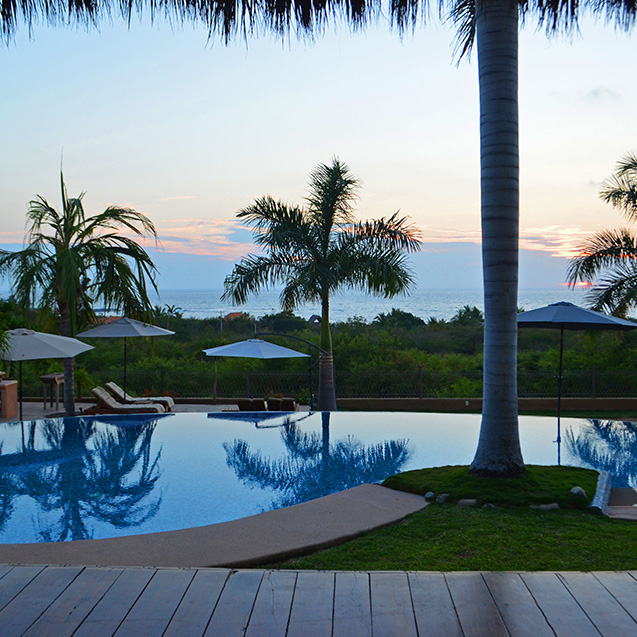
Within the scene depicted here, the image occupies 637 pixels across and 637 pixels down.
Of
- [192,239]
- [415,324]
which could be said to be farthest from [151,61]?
[415,324]

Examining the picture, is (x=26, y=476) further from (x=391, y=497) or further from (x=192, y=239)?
(x=192, y=239)

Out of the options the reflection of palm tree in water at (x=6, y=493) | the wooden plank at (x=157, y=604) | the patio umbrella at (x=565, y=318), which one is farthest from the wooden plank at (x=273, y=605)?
the patio umbrella at (x=565, y=318)

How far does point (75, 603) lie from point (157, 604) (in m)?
0.42

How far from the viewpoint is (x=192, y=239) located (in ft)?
119

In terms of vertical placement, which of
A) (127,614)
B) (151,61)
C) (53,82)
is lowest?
(127,614)

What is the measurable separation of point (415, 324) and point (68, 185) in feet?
104

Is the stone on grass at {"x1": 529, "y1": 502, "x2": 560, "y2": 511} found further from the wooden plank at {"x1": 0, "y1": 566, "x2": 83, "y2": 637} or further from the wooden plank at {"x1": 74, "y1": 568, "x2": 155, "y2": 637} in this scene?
the wooden plank at {"x1": 0, "y1": 566, "x2": 83, "y2": 637}

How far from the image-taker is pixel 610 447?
35.1ft

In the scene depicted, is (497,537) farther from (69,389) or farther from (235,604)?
(69,389)

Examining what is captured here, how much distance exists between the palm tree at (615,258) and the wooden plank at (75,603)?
13672 millimetres

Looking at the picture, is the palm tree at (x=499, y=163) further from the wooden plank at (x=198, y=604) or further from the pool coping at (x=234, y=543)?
the wooden plank at (x=198, y=604)

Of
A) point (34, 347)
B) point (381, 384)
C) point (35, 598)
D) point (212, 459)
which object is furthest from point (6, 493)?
point (381, 384)

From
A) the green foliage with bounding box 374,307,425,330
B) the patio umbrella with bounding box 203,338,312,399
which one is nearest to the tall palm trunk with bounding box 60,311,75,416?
the patio umbrella with bounding box 203,338,312,399

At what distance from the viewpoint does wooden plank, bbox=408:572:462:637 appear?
2.85 m
